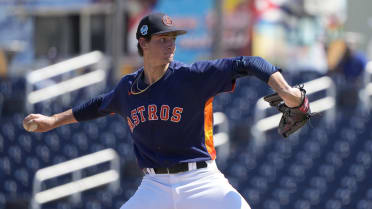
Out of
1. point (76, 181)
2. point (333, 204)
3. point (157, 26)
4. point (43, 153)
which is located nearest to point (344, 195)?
point (333, 204)

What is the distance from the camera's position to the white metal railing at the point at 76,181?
27.9 feet

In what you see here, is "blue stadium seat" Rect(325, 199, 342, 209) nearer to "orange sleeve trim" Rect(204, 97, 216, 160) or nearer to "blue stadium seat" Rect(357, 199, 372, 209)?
"blue stadium seat" Rect(357, 199, 372, 209)

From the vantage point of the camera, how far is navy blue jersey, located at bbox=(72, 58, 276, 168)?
4.43 metres

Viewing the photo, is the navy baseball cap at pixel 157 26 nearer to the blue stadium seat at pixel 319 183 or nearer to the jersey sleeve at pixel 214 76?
the jersey sleeve at pixel 214 76

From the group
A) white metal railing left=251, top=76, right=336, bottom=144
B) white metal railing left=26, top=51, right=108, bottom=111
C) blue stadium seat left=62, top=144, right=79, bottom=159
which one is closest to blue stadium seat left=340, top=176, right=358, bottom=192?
white metal railing left=251, top=76, right=336, bottom=144

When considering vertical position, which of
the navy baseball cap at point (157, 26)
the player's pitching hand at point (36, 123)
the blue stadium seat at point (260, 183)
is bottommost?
the blue stadium seat at point (260, 183)

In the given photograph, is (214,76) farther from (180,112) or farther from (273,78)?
(273,78)

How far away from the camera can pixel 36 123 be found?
4875 millimetres

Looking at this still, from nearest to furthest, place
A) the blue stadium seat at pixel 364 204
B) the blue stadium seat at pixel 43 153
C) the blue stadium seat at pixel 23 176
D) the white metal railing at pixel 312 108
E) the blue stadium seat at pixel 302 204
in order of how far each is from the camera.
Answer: the blue stadium seat at pixel 364 204
the blue stadium seat at pixel 302 204
the white metal railing at pixel 312 108
the blue stadium seat at pixel 23 176
the blue stadium seat at pixel 43 153

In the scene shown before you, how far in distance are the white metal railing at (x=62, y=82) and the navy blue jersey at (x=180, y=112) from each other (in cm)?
522

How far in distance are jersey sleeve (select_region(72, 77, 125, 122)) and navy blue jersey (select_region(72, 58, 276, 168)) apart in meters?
0.28

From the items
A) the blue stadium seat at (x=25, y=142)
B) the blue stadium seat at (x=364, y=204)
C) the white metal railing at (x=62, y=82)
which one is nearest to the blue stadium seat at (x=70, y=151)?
the blue stadium seat at (x=25, y=142)

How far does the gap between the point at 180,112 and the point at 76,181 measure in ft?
14.9

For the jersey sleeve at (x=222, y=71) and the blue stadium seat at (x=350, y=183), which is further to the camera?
the blue stadium seat at (x=350, y=183)
